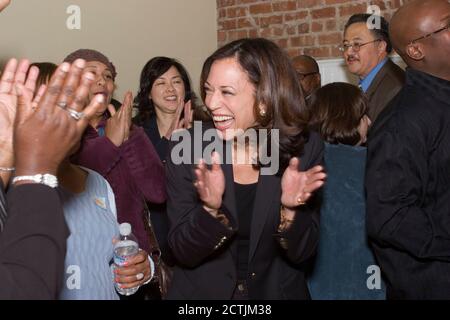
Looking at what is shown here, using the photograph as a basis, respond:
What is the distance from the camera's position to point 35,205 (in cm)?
89

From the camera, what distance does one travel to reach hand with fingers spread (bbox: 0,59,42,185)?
1.11 metres

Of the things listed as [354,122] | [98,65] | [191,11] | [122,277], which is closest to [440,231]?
[354,122]

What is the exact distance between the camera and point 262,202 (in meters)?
1.69

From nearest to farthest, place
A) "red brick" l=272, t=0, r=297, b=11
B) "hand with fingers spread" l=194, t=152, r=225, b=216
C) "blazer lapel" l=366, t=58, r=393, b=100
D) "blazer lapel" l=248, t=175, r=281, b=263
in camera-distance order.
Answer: "hand with fingers spread" l=194, t=152, r=225, b=216
"blazer lapel" l=248, t=175, r=281, b=263
"blazer lapel" l=366, t=58, r=393, b=100
"red brick" l=272, t=0, r=297, b=11

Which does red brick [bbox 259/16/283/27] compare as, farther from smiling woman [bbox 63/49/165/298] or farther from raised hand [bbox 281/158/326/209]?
raised hand [bbox 281/158/326/209]

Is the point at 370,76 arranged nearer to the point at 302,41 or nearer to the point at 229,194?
the point at 302,41

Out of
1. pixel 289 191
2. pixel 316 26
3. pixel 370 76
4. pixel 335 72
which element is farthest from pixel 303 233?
pixel 316 26

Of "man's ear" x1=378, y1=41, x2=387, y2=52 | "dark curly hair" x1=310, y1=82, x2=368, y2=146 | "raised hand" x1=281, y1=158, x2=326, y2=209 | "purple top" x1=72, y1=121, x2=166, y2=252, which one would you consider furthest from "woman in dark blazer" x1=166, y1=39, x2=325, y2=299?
"man's ear" x1=378, y1=41, x2=387, y2=52

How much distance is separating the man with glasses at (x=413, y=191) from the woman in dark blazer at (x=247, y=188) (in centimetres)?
21

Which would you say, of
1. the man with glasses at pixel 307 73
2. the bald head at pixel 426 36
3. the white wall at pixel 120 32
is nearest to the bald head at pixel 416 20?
the bald head at pixel 426 36

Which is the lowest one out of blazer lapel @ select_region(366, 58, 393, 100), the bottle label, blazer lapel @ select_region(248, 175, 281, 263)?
the bottle label

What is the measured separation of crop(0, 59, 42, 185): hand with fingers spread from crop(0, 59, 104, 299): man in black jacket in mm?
201

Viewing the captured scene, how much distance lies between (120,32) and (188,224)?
2.75 m

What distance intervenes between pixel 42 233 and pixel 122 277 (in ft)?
Answer: 2.44
